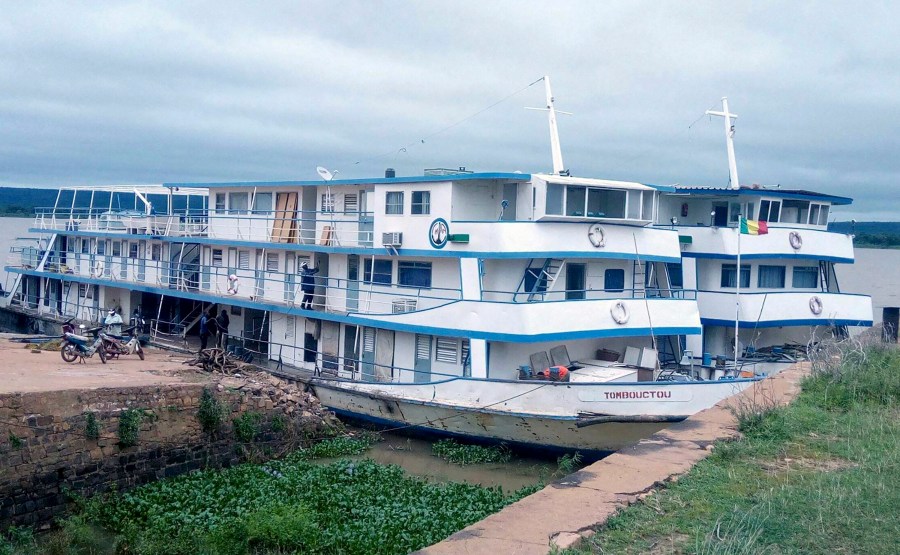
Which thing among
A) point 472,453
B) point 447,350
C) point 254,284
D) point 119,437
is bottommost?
point 472,453

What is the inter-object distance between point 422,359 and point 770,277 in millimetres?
9265

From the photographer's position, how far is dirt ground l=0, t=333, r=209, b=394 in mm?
14055

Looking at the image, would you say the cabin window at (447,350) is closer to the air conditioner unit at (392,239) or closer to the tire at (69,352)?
the air conditioner unit at (392,239)

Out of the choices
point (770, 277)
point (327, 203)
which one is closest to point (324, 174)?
point (327, 203)

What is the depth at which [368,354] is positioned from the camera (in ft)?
60.5

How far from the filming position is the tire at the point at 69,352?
18.3m

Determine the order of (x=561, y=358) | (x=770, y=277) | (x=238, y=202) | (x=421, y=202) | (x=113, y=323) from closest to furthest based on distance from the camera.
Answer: (x=561, y=358)
(x=421, y=202)
(x=770, y=277)
(x=113, y=323)
(x=238, y=202)

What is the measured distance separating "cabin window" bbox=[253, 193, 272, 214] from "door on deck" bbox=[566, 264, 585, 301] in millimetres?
9139

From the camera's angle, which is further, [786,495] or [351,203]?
[351,203]

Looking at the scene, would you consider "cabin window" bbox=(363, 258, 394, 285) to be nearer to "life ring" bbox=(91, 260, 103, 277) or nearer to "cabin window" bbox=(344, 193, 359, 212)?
"cabin window" bbox=(344, 193, 359, 212)

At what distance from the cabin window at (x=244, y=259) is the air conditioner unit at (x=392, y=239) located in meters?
6.17

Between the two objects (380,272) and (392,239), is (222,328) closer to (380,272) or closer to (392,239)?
(380,272)

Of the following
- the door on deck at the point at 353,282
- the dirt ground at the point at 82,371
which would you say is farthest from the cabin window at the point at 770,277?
the dirt ground at the point at 82,371

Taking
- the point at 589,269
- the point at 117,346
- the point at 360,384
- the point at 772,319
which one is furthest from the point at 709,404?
the point at 117,346
